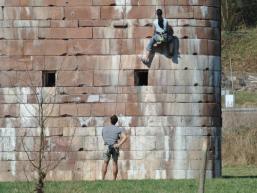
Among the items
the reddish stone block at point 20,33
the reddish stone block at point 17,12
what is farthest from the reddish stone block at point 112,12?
the reddish stone block at point 17,12

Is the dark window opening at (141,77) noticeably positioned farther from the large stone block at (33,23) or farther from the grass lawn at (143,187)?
the grass lawn at (143,187)

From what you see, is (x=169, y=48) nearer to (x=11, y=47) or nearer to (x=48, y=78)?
(x=48, y=78)

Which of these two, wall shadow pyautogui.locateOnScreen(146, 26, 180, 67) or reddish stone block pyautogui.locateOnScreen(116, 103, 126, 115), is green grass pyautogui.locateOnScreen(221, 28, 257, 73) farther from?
reddish stone block pyautogui.locateOnScreen(116, 103, 126, 115)

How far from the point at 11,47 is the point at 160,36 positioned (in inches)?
140

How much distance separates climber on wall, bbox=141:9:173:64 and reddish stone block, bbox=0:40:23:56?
2.92 metres

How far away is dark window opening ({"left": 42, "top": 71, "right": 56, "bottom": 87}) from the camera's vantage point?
2464cm

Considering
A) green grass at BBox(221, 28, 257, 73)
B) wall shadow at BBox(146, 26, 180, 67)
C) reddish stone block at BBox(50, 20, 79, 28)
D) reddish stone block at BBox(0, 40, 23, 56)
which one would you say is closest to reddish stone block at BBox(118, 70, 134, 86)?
wall shadow at BBox(146, 26, 180, 67)

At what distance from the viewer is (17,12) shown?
2467 centimetres

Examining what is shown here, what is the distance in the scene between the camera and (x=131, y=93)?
960 inches

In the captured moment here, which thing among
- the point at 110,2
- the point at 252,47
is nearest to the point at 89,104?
the point at 110,2

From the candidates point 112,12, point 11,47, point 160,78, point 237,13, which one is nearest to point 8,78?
point 11,47

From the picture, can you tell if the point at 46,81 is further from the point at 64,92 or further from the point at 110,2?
the point at 110,2

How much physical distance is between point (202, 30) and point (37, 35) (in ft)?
12.8

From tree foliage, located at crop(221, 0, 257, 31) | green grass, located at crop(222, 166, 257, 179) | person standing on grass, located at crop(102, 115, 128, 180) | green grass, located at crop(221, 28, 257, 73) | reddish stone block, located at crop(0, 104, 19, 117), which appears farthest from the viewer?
tree foliage, located at crop(221, 0, 257, 31)
